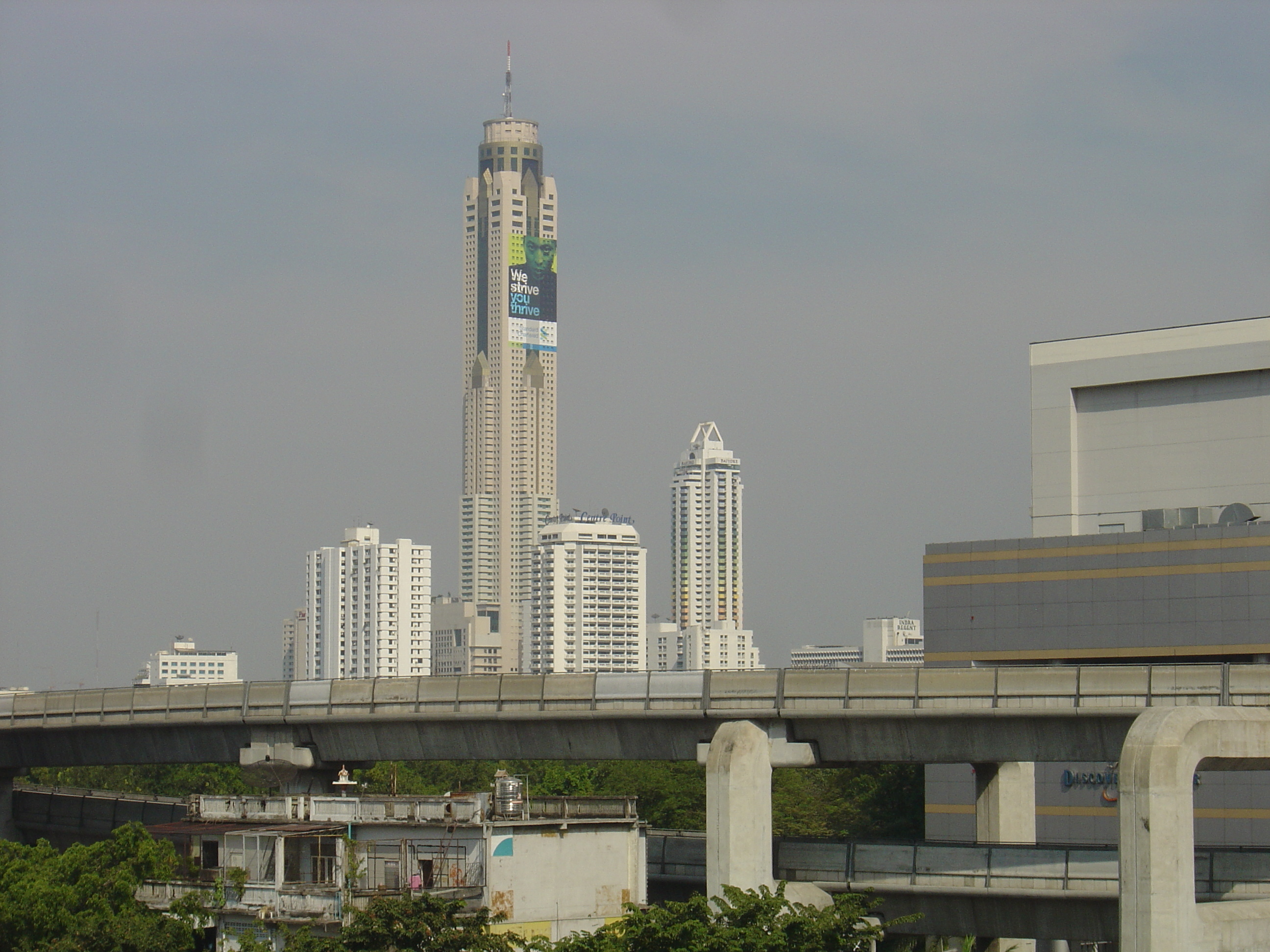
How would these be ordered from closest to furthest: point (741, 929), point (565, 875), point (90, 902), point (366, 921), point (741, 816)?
point (741, 929) → point (366, 921) → point (90, 902) → point (741, 816) → point (565, 875)

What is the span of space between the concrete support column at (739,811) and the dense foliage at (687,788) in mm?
49351

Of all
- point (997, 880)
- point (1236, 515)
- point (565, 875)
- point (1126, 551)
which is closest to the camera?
point (997, 880)

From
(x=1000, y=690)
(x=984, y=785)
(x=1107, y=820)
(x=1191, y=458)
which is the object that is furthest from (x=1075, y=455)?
(x=1000, y=690)

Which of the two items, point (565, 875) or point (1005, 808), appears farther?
point (1005, 808)

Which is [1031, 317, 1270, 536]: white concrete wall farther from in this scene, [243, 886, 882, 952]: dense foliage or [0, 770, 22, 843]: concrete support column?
[0, 770, 22, 843]: concrete support column

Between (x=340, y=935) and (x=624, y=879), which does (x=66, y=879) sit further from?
(x=624, y=879)

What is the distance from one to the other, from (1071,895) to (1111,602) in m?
37.9

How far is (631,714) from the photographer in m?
64.8

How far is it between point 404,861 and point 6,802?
35.1 meters

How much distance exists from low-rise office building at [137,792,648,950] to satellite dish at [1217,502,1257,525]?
Answer: 4576 cm

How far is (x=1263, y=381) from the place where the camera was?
9619 centimetres

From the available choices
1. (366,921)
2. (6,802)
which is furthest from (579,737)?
(6,802)

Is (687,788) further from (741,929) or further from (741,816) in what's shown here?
(741,929)

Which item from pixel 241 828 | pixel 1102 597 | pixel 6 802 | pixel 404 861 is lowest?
pixel 6 802
